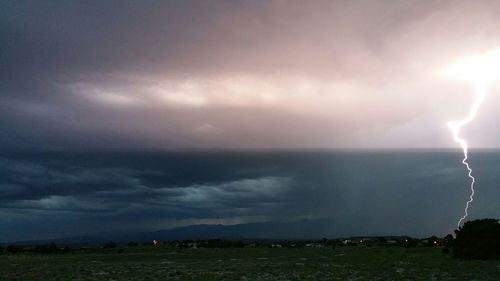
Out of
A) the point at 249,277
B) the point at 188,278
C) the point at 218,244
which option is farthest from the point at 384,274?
the point at 218,244

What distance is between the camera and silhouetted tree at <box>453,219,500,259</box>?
245 ft

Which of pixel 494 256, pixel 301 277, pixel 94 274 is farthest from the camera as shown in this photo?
pixel 494 256

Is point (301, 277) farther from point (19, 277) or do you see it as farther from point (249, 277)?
point (19, 277)

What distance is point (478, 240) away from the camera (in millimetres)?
76188

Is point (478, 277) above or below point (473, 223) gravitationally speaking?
below

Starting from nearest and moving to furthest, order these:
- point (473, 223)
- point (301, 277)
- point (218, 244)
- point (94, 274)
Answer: point (301, 277) < point (94, 274) < point (473, 223) < point (218, 244)

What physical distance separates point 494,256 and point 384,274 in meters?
30.7

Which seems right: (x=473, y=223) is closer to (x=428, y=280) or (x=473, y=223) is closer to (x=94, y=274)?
(x=428, y=280)

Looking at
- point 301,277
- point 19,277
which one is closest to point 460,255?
point 301,277

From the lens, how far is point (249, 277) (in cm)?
5112

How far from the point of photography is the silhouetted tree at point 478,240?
245ft

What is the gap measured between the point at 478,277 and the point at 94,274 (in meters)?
38.7

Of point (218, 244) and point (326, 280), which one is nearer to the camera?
point (326, 280)

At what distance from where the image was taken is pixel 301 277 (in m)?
50.4
